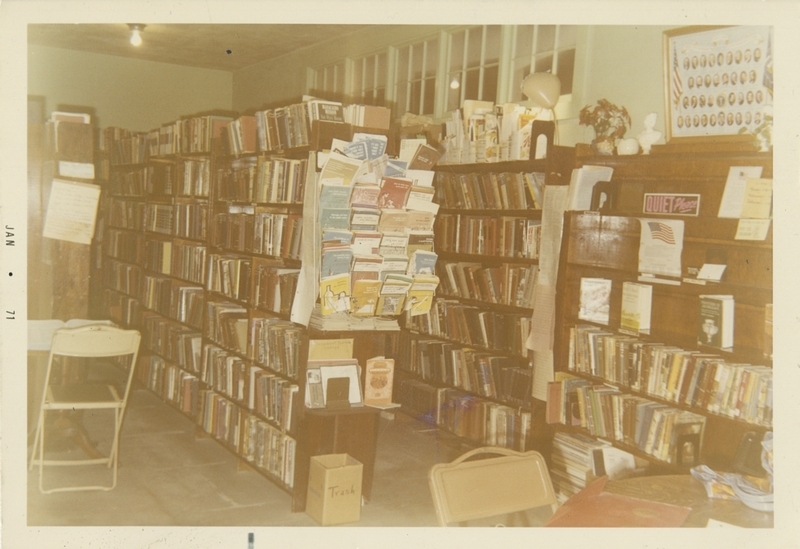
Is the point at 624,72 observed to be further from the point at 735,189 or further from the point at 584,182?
the point at 735,189

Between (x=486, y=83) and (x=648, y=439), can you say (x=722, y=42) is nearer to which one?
(x=648, y=439)

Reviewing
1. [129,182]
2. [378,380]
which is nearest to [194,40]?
[129,182]

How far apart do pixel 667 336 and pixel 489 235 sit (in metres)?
1.56

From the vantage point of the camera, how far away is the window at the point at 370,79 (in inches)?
279

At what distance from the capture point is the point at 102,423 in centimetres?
534

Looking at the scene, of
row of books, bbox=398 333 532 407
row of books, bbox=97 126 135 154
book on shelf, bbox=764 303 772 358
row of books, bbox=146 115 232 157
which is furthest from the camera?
row of books, bbox=97 126 135 154

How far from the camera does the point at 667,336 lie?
3521 mm

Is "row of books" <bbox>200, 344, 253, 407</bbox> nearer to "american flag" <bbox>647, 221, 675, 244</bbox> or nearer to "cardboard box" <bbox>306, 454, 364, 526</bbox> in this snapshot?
"cardboard box" <bbox>306, 454, 364, 526</bbox>

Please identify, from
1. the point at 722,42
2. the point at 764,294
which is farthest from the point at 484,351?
the point at 722,42

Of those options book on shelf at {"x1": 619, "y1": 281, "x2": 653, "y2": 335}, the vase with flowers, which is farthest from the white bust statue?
book on shelf at {"x1": 619, "y1": 281, "x2": 653, "y2": 335}

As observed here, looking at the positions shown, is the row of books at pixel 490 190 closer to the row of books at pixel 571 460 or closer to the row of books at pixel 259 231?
the row of books at pixel 259 231

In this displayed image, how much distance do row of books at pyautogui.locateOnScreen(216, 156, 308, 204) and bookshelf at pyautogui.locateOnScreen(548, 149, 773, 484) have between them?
1553 millimetres

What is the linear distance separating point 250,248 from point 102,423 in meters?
1.95

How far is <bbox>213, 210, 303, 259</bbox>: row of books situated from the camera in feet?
13.7
